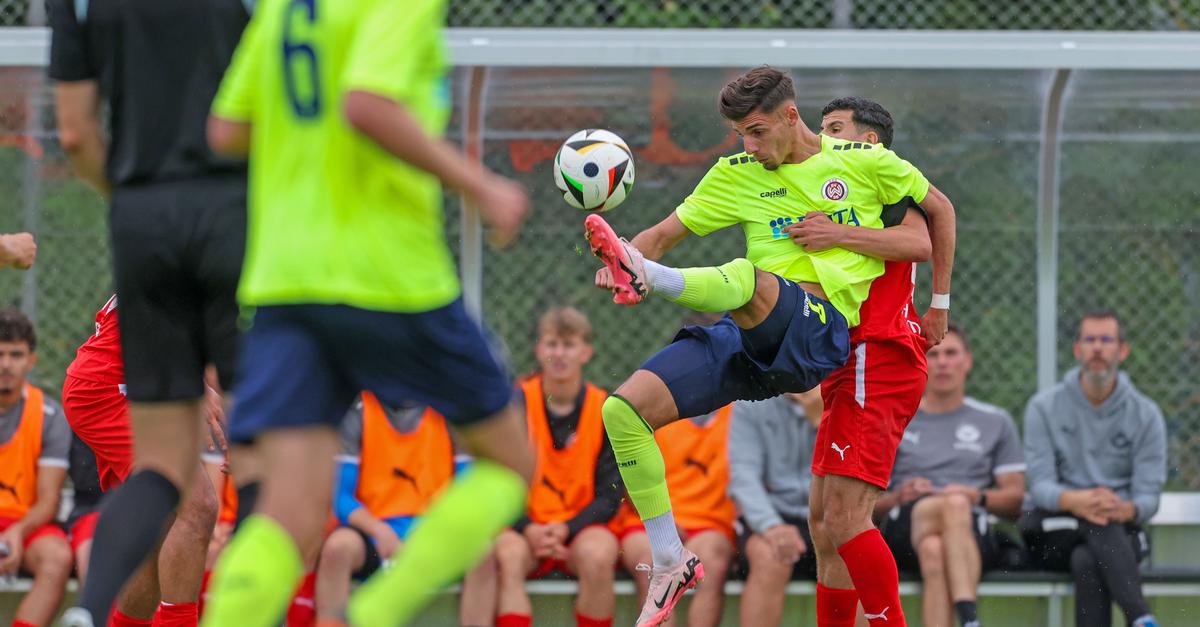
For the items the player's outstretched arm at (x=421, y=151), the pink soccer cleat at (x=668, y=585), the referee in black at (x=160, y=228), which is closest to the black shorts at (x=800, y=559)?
the pink soccer cleat at (x=668, y=585)

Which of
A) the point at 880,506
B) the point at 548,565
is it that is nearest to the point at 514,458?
the point at 548,565

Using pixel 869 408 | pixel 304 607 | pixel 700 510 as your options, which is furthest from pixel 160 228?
pixel 700 510

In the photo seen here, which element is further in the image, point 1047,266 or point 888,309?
point 1047,266

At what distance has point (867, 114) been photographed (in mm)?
6027

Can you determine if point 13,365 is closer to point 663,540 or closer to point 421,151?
point 663,540

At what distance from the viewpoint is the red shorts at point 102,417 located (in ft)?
16.6

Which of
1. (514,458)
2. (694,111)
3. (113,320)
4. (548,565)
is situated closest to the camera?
(514,458)

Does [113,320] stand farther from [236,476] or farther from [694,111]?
Answer: [694,111]

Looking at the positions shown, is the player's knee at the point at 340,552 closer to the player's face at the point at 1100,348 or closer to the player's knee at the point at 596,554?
the player's knee at the point at 596,554

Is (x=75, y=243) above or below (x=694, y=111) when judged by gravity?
below

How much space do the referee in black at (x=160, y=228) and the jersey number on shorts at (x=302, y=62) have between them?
635 mm

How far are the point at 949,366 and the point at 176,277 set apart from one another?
4667 mm

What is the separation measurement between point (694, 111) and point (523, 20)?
38.5 inches

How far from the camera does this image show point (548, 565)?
23.7 ft
